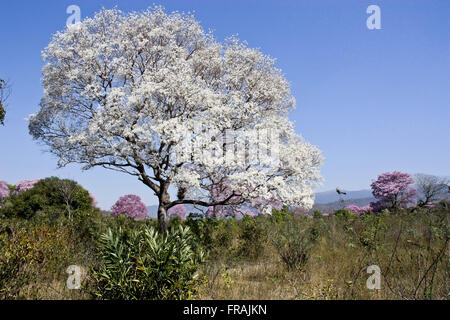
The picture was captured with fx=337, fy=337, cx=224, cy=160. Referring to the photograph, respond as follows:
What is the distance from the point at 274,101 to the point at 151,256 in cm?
1012

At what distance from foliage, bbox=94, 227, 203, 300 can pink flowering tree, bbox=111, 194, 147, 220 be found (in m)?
24.0

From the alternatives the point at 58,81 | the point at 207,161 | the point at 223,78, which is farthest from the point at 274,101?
the point at 58,81

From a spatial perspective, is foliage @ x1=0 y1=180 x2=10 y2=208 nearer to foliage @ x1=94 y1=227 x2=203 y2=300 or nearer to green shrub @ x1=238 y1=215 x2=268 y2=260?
green shrub @ x1=238 y1=215 x2=268 y2=260

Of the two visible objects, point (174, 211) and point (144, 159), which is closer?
point (144, 159)

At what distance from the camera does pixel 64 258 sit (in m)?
6.89

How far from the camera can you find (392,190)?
28.2m

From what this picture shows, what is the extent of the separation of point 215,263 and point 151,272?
3.08 m

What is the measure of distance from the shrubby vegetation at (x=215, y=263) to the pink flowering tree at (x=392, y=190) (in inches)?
758

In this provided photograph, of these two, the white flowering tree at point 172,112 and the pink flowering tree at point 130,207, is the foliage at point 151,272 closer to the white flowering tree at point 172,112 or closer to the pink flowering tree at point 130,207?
the white flowering tree at point 172,112

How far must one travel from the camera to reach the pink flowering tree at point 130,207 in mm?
27969
